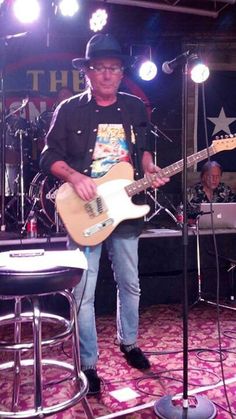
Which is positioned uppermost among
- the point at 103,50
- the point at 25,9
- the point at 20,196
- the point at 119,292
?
the point at 25,9

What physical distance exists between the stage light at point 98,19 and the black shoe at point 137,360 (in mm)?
4819

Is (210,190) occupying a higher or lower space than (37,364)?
higher

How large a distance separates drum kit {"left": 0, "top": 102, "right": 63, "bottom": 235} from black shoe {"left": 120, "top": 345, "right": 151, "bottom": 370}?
2.93m

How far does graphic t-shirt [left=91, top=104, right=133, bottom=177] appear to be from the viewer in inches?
111

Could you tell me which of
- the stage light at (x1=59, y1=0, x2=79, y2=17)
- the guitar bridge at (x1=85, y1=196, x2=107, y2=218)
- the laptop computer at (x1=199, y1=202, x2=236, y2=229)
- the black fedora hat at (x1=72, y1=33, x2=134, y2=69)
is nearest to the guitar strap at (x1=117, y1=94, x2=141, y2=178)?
the black fedora hat at (x1=72, y1=33, x2=134, y2=69)

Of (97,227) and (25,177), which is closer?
(97,227)

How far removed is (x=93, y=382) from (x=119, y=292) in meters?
0.57

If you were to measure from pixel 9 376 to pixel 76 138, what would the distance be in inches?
56.9

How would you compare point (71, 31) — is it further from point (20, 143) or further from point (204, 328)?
point (204, 328)

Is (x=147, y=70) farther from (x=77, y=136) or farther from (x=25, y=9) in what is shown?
(x=77, y=136)

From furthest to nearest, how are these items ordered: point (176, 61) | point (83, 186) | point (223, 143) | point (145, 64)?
point (145, 64)
point (223, 143)
point (83, 186)
point (176, 61)

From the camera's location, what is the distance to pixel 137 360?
3039mm

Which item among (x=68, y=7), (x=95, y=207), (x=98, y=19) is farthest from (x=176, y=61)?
(x=98, y=19)

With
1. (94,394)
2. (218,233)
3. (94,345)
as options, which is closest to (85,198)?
(94,345)
